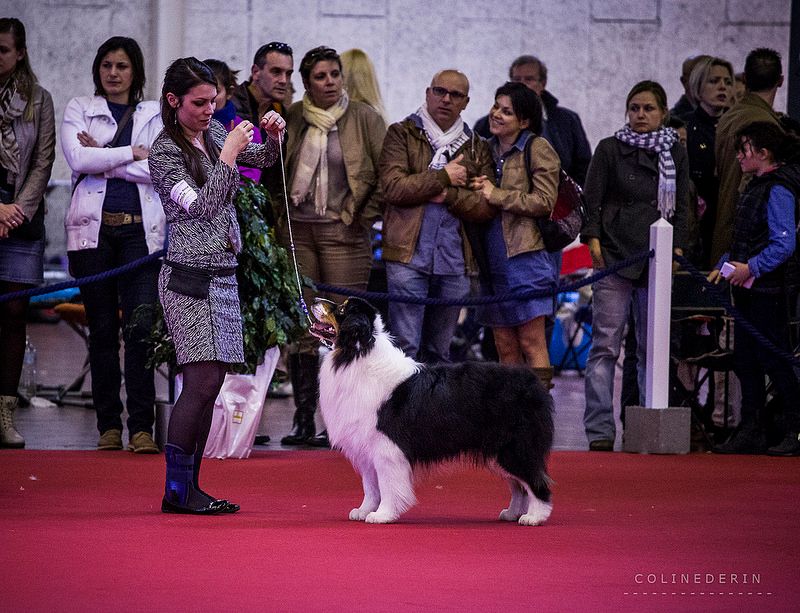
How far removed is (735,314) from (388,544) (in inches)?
128

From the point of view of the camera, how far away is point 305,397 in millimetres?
6871

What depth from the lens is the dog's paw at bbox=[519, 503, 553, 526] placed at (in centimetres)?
447

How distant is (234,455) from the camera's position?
625 cm

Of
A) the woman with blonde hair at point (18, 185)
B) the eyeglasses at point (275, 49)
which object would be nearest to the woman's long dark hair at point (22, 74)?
the woman with blonde hair at point (18, 185)

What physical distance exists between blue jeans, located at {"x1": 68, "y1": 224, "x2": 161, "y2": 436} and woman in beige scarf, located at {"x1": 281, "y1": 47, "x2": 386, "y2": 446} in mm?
794

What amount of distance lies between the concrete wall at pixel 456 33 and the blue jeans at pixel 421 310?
6.78 metres

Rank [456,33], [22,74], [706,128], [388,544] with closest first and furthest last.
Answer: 1. [388,544]
2. [22,74]
3. [706,128]
4. [456,33]

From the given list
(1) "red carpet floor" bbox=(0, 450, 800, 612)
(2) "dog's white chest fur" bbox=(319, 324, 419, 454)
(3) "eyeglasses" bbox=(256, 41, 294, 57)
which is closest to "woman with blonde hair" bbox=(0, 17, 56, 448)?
(1) "red carpet floor" bbox=(0, 450, 800, 612)

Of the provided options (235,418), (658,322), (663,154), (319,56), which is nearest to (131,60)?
(319,56)

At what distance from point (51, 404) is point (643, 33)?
7505 millimetres

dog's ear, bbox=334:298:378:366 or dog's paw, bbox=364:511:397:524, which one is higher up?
dog's ear, bbox=334:298:378:366

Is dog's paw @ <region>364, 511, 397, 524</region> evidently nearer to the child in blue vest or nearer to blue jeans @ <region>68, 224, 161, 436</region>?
blue jeans @ <region>68, 224, 161, 436</region>

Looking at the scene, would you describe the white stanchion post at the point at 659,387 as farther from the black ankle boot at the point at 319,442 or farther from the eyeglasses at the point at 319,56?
the eyeglasses at the point at 319,56

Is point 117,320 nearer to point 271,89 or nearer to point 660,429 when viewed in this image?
point 271,89
